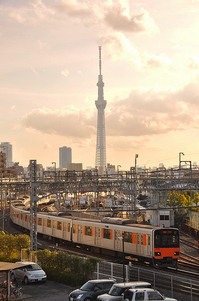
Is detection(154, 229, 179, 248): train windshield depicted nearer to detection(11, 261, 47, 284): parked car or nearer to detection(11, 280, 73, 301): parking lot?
detection(11, 280, 73, 301): parking lot

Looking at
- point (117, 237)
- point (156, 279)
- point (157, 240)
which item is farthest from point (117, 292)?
point (117, 237)

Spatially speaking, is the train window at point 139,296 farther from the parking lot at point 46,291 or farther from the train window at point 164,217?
the train window at point 164,217

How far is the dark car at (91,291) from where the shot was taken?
1464 centimetres

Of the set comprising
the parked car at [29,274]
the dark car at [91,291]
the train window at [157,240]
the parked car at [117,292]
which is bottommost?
the parked car at [29,274]

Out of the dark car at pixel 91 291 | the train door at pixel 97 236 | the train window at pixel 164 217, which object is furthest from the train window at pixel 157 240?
the train window at pixel 164 217

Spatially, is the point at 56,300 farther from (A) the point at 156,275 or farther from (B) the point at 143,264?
(B) the point at 143,264

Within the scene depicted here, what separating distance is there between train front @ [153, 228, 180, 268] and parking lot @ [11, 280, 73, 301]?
6.24 m

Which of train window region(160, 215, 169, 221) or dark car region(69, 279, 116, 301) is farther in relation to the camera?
train window region(160, 215, 169, 221)

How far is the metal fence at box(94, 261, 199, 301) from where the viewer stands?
16359mm

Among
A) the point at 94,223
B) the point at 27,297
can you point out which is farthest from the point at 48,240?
the point at 27,297

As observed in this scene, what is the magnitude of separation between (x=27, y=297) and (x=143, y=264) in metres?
9.08

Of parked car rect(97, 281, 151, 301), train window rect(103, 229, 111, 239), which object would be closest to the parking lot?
parked car rect(97, 281, 151, 301)

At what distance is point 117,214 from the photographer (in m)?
58.4

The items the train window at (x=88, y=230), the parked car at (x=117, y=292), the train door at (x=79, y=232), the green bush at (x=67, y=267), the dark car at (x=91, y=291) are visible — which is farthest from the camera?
the train door at (x=79, y=232)
